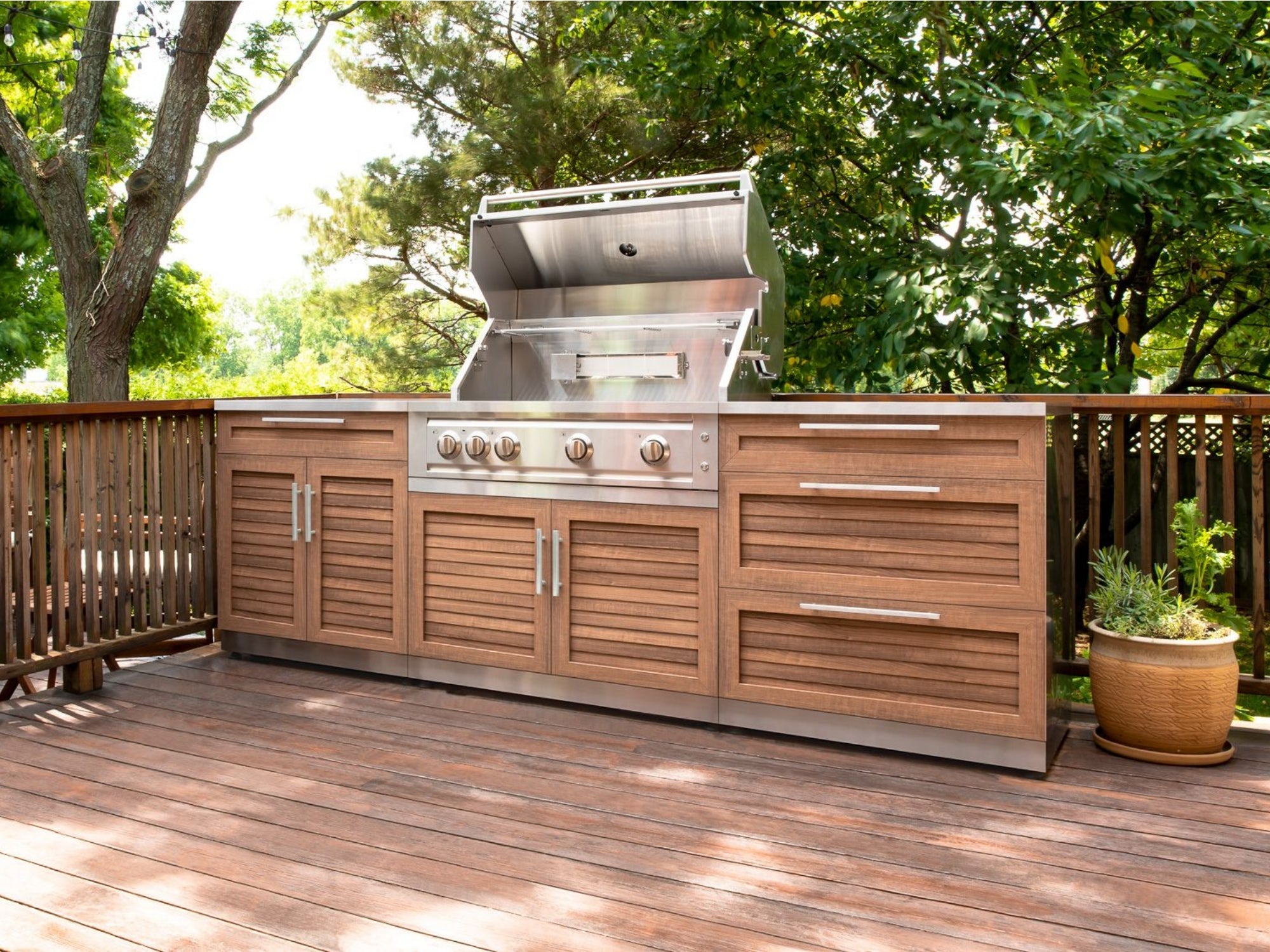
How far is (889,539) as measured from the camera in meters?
2.39

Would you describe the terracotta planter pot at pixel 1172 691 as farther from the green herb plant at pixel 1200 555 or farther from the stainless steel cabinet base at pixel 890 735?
the stainless steel cabinet base at pixel 890 735

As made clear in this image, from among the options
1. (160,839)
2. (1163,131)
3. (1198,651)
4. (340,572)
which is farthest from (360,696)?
(1163,131)

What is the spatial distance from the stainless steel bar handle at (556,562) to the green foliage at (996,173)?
214cm

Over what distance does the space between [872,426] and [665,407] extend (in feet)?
1.85

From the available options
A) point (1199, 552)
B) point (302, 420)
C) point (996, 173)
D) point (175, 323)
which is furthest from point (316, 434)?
point (175, 323)

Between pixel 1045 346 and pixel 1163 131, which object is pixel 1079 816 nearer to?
pixel 1163 131

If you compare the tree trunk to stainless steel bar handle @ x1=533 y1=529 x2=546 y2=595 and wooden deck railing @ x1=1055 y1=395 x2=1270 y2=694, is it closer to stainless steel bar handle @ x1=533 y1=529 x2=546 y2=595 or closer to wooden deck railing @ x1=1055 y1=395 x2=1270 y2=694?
stainless steel bar handle @ x1=533 y1=529 x2=546 y2=595

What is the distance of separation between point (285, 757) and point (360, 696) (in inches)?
21.9

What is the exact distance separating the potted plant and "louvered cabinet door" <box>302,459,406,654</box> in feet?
6.66

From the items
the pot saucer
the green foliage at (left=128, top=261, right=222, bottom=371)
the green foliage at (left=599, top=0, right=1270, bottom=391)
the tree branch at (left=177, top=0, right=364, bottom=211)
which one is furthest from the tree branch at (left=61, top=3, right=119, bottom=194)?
the pot saucer

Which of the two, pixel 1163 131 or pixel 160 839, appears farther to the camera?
pixel 1163 131

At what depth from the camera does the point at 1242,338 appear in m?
6.28

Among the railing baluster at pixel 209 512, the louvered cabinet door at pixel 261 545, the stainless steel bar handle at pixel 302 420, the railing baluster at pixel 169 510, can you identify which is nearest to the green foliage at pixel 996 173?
the stainless steel bar handle at pixel 302 420

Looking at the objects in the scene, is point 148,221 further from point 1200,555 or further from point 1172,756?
point 1172,756
